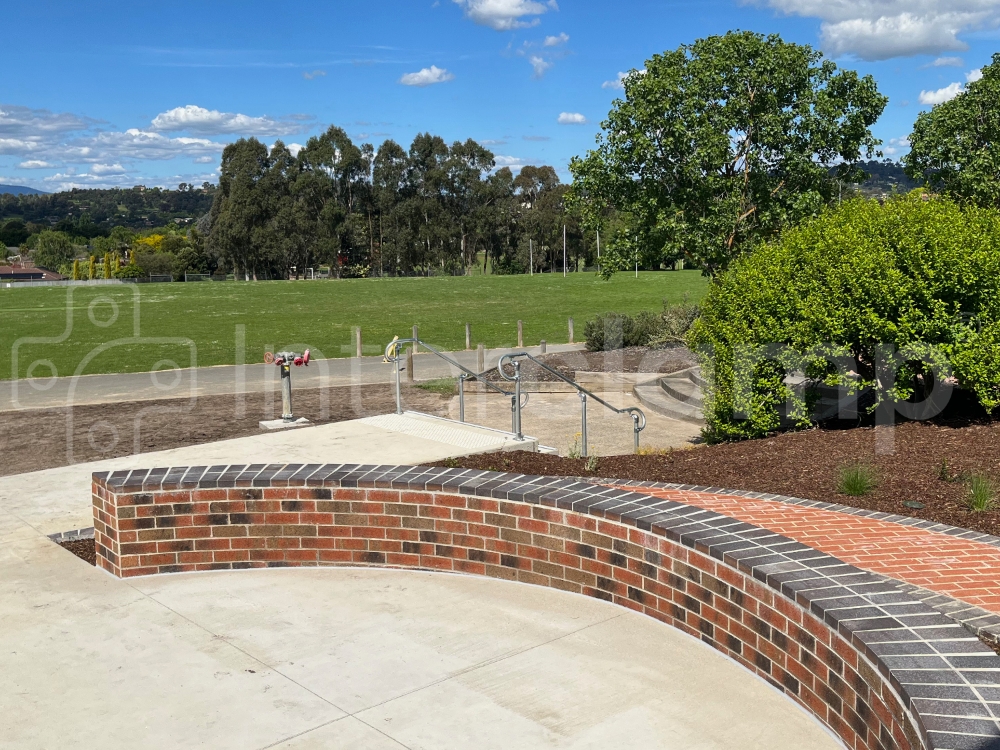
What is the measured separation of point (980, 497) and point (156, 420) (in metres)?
11.3

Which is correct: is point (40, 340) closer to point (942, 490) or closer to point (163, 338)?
point (163, 338)

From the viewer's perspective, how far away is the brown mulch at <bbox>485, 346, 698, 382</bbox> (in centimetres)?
2041

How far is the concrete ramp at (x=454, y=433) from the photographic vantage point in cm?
1015

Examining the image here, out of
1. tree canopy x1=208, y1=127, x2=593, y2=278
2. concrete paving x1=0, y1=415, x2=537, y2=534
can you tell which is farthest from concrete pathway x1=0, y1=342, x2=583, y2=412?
tree canopy x1=208, y1=127, x2=593, y2=278

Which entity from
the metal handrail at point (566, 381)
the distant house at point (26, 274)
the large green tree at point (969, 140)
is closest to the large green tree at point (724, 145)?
the large green tree at point (969, 140)

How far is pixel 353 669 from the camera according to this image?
4.74m

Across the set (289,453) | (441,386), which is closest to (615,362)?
(441,386)

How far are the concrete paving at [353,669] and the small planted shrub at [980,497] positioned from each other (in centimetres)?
347

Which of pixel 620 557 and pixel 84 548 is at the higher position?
pixel 620 557

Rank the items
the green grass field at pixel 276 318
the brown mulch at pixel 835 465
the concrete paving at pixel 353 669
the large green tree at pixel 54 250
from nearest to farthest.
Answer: the concrete paving at pixel 353 669 < the brown mulch at pixel 835 465 < the green grass field at pixel 276 318 < the large green tree at pixel 54 250

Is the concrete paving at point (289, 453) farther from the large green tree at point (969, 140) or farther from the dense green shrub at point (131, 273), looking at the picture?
the dense green shrub at point (131, 273)

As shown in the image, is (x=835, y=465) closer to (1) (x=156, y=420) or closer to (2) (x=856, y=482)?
(2) (x=856, y=482)

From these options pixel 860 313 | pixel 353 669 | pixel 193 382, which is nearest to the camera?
pixel 353 669

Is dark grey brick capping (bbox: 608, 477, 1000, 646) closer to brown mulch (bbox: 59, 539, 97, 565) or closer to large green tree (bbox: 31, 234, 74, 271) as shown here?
brown mulch (bbox: 59, 539, 97, 565)
